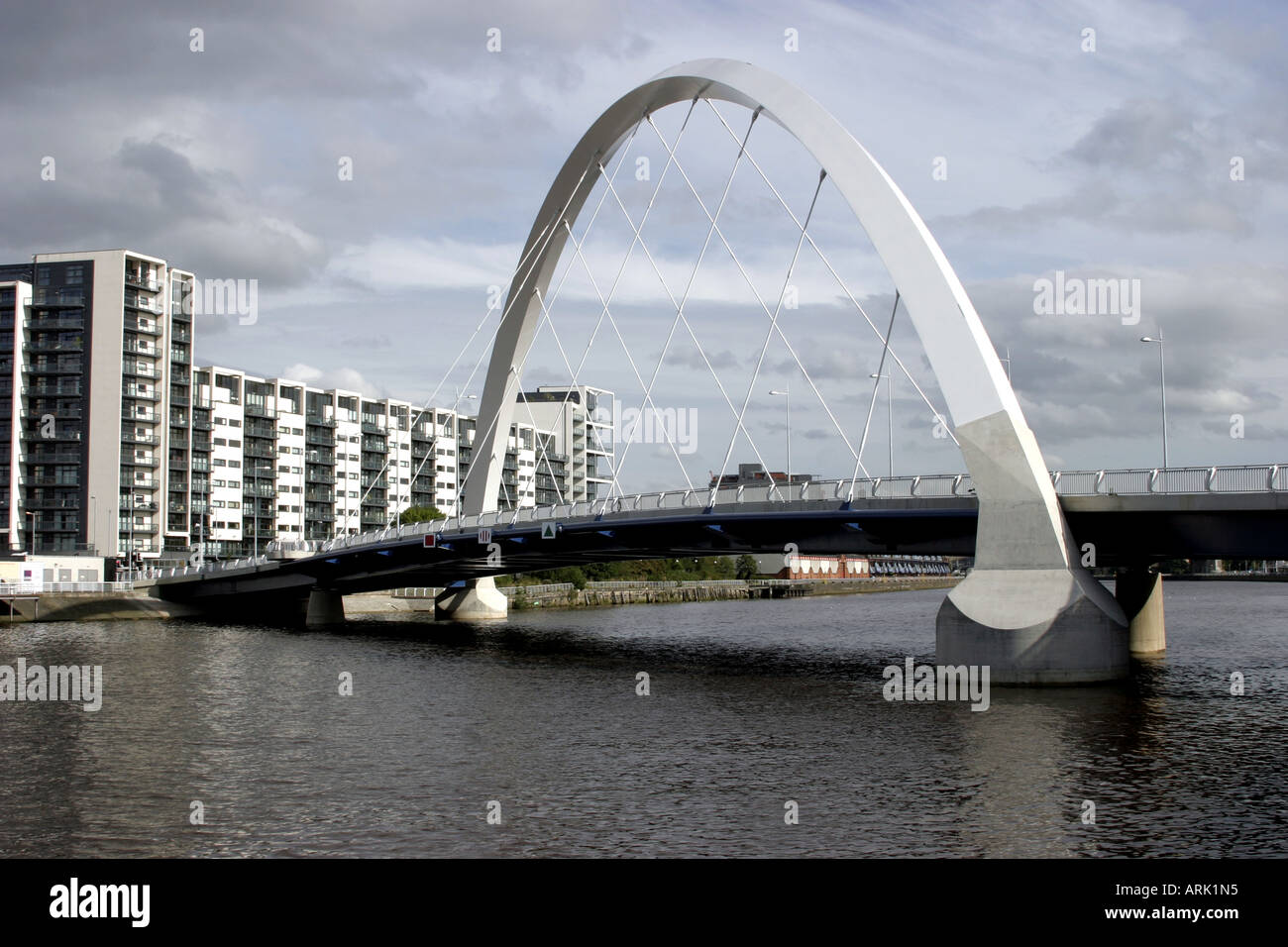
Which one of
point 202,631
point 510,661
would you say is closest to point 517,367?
point 202,631

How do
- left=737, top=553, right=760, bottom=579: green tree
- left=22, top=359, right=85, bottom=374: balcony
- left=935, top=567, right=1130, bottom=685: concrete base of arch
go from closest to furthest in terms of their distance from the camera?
left=935, top=567, right=1130, bottom=685: concrete base of arch, left=22, top=359, right=85, bottom=374: balcony, left=737, top=553, right=760, bottom=579: green tree

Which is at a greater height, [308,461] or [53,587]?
[308,461]

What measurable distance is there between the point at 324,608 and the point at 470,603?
9.60 meters

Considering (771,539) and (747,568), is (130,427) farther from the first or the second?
(771,539)

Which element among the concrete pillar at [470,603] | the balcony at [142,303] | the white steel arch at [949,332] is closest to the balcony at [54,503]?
the balcony at [142,303]

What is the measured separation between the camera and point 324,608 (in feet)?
246

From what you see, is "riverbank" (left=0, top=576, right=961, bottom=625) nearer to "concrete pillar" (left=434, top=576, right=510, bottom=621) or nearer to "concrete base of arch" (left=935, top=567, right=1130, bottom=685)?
"concrete pillar" (left=434, top=576, right=510, bottom=621)

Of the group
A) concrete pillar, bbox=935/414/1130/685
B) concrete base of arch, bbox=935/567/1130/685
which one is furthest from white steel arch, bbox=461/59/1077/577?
concrete base of arch, bbox=935/567/1130/685

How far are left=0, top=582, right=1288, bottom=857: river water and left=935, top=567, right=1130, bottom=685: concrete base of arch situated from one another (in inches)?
32.9

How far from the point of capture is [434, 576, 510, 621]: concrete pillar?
263 ft

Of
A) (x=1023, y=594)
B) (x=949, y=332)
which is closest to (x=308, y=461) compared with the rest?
(x=949, y=332)

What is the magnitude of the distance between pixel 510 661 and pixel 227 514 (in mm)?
78943

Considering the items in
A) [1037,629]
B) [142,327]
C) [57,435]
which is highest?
[142,327]

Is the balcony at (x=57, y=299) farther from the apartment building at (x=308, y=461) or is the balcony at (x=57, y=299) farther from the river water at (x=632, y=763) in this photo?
the river water at (x=632, y=763)
